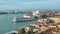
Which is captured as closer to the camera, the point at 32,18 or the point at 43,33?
the point at 43,33

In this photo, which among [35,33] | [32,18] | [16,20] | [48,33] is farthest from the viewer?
[32,18]

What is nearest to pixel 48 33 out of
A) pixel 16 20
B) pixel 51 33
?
pixel 51 33

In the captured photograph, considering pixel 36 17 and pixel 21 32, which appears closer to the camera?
pixel 21 32

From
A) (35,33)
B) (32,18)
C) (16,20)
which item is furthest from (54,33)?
(32,18)

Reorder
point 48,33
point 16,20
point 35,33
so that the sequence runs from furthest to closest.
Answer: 1. point 16,20
2. point 35,33
3. point 48,33

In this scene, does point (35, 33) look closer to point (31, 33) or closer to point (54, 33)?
point (31, 33)

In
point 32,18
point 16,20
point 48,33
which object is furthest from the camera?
point 32,18

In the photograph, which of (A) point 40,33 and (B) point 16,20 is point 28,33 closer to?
(A) point 40,33

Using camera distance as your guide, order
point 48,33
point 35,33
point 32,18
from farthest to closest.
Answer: point 32,18 → point 35,33 → point 48,33
